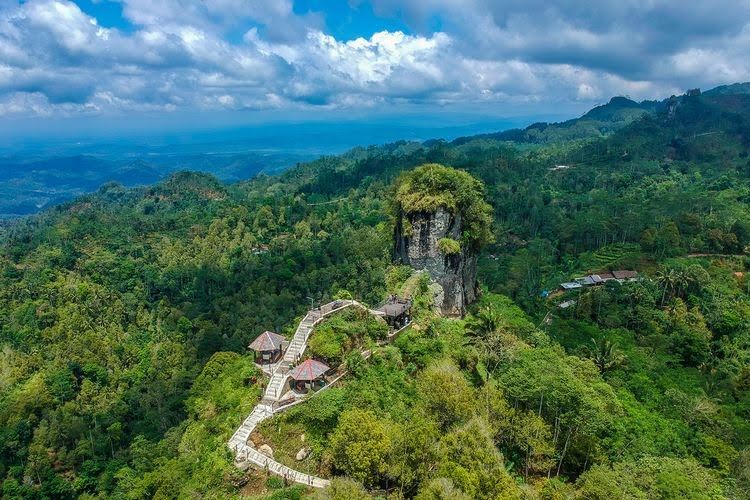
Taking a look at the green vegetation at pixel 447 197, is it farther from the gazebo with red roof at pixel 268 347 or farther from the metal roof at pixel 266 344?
the metal roof at pixel 266 344

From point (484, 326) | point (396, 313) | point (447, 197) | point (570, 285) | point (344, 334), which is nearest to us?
point (344, 334)

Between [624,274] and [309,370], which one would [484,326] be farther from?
[624,274]

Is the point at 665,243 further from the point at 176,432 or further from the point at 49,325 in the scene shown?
the point at 49,325

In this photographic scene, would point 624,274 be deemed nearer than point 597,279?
Yes

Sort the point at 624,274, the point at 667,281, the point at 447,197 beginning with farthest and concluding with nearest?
1. the point at 624,274
2. the point at 667,281
3. the point at 447,197

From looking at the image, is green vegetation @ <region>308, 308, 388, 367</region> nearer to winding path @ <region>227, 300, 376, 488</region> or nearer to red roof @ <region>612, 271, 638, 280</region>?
winding path @ <region>227, 300, 376, 488</region>

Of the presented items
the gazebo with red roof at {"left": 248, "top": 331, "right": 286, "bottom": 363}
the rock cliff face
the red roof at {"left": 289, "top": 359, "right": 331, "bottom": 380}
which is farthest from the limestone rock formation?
the red roof at {"left": 289, "top": 359, "right": 331, "bottom": 380}

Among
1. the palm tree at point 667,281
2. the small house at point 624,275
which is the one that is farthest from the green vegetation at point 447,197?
the small house at point 624,275

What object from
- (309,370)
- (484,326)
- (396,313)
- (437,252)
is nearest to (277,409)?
(309,370)
